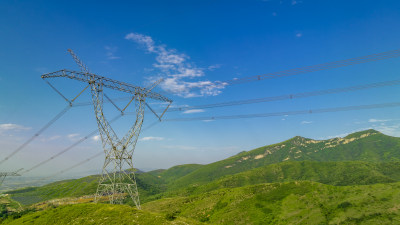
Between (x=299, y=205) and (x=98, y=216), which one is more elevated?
→ (x=98, y=216)

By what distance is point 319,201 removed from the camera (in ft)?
402

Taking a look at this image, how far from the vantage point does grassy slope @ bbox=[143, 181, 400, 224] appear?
104m

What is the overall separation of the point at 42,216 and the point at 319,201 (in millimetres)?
135345

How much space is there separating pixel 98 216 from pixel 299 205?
115722mm

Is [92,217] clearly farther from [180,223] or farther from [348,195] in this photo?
[348,195]

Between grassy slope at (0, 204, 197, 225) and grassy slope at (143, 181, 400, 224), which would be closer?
grassy slope at (0, 204, 197, 225)

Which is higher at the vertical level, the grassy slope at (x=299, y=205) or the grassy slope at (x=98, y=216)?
the grassy slope at (x=98, y=216)

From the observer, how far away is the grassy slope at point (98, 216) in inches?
1765

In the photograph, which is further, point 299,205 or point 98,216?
point 299,205

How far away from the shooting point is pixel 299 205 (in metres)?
122

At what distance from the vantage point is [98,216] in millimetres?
48188

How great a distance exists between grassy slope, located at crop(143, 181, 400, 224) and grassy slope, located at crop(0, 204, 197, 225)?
77.0 metres

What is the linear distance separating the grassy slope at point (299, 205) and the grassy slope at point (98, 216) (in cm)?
7698

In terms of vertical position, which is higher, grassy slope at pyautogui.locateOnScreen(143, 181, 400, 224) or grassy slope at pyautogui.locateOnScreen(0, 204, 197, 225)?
grassy slope at pyautogui.locateOnScreen(0, 204, 197, 225)
